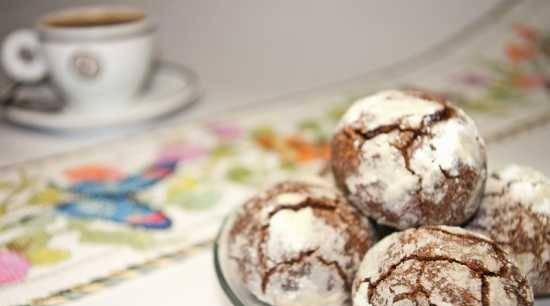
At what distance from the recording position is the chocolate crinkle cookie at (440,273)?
481 millimetres

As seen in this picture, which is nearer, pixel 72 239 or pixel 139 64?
pixel 72 239

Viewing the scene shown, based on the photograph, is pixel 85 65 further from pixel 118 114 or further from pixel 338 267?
pixel 338 267

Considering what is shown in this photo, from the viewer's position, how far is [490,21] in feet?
5.66

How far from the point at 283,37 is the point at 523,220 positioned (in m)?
1.34

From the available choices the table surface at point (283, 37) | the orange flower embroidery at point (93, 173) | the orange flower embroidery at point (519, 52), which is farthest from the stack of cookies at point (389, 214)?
the orange flower embroidery at point (519, 52)

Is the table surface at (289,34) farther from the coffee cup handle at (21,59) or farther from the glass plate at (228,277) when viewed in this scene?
the glass plate at (228,277)

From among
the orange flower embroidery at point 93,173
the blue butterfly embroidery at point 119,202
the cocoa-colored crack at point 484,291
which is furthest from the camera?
the orange flower embroidery at point 93,173

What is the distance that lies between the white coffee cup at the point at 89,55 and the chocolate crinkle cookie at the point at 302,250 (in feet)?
2.14

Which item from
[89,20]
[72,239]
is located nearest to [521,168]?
[72,239]

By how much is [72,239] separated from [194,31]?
124cm

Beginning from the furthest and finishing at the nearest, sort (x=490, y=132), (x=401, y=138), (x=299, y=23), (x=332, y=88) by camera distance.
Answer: (x=299, y=23), (x=332, y=88), (x=490, y=132), (x=401, y=138)

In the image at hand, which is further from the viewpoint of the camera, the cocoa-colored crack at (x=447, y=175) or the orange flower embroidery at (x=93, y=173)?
the orange flower embroidery at (x=93, y=173)

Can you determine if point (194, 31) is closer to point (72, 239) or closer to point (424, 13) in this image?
point (424, 13)

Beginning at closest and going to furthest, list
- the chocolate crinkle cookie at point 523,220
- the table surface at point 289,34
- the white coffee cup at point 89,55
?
the chocolate crinkle cookie at point 523,220 < the white coffee cup at point 89,55 < the table surface at point 289,34
